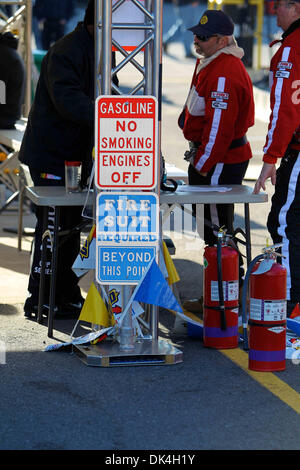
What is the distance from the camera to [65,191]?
647 cm

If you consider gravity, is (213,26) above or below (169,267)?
above

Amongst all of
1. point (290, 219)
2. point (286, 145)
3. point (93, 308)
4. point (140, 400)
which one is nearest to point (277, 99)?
point (286, 145)

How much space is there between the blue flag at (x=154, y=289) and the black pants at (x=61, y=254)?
103 cm

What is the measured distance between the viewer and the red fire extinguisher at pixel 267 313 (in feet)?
18.5

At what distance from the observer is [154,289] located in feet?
19.3

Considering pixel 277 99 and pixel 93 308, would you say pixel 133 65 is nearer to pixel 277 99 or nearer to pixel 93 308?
pixel 277 99

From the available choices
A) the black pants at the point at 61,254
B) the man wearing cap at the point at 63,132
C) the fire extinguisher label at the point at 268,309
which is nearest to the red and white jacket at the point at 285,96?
the fire extinguisher label at the point at 268,309

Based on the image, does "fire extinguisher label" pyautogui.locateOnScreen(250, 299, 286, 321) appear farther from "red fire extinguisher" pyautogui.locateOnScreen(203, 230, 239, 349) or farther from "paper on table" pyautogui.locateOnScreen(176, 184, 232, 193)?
"paper on table" pyautogui.locateOnScreen(176, 184, 232, 193)

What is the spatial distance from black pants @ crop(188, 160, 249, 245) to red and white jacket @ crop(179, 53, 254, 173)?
2.6 inches

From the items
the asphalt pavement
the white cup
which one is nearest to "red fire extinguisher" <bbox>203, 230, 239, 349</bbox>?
the asphalt pavement

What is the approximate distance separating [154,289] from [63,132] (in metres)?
1.47

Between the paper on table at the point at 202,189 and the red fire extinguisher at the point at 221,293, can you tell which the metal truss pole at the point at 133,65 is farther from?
the paper on table at the point at 202,189

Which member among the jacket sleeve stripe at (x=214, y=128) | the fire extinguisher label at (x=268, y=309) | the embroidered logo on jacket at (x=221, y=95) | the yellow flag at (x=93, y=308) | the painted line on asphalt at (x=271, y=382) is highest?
the embroidered logo on jacket at (x=221, y=95)

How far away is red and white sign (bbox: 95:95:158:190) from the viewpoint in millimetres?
5727
